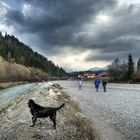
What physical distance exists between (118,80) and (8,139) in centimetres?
13868

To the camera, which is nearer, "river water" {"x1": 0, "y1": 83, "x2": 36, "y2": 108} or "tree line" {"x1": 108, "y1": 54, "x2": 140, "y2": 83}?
"river water" {"x1": 0, "y1": 83, "x2": 36, "y2": 108}

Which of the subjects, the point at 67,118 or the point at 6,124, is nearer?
the point at 6,124

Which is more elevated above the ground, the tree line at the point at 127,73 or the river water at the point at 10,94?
the tree line at the point at 127,73

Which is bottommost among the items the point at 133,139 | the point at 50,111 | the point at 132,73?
the point at 133,139

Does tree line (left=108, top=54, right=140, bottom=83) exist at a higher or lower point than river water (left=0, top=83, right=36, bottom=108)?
higher

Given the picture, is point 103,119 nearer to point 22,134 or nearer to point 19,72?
point 22,134

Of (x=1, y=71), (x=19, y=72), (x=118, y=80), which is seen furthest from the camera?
(x=19, y=72)

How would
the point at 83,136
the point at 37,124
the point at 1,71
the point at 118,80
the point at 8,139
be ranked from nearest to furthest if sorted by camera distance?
the point at 8,139 → the point at 83,136 → the point at 37,124 → the point at 1,71 → the point at 118,80

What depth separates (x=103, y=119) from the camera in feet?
78.3

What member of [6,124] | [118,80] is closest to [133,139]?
[6,124]

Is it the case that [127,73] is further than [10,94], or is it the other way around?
[127,73]

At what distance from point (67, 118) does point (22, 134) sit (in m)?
5.44

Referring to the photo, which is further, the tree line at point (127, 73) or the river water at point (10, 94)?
the tree line at point (127, 73)

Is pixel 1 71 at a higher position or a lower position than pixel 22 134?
higher
